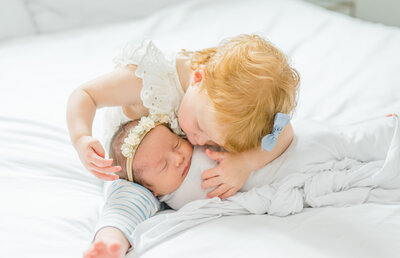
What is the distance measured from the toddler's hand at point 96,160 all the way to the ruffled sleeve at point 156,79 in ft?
0.67

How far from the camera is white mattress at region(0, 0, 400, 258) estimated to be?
867 millimetres

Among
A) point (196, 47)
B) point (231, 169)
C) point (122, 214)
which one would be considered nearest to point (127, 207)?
point (122, 214)

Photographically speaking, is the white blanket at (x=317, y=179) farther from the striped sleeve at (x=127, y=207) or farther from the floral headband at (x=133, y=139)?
the floral headband at (x=133, y=139)

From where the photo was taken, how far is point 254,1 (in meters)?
1.97

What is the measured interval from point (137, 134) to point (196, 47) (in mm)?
718

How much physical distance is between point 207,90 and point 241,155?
183mm

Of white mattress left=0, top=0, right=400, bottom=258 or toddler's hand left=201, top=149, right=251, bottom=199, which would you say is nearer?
white mattress left=0, top=0, right=400, bottom=258

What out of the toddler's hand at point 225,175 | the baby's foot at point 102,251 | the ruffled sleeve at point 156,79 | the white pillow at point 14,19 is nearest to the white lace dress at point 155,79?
the ruffled sleeve at point 156,79

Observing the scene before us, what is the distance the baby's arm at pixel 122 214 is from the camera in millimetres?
860

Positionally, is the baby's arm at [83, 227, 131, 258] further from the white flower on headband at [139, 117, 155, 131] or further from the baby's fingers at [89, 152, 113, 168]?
the white flower on headband at [139, 117, 155, 131]

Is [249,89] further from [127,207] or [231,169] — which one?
[127,207]

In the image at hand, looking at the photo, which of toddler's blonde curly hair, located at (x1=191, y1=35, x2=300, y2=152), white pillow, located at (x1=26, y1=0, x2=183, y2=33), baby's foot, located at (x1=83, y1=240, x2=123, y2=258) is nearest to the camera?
baby's foot, located at (x1=83, y1=240, x2=123, y2=258)

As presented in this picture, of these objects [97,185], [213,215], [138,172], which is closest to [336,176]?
[213,215]

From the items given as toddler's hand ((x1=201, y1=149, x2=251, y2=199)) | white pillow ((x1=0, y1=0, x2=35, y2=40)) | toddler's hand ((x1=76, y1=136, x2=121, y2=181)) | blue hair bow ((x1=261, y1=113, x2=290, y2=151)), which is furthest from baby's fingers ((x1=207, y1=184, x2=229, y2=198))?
white pillow ((x1=0, y1=0, x2=35, y2=40))
